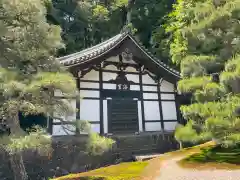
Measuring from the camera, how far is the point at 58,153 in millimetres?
9672

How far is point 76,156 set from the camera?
9.91m

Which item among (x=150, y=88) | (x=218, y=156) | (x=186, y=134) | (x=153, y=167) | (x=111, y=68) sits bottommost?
(x=153, y=167)

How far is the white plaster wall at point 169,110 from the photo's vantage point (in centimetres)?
1369

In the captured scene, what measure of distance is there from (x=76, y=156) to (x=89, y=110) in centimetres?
242

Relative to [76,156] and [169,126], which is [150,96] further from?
[76,156]

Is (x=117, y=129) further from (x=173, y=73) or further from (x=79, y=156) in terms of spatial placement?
(x=173, y=73)

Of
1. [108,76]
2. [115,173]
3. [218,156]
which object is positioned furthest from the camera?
[108,76]

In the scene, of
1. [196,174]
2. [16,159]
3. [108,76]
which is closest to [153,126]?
[108,76]

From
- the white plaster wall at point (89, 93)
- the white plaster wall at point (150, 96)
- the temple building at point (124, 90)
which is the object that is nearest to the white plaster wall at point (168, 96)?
the temple building at point (124, 90)

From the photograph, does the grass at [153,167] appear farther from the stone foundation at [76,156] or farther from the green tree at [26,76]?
the stone foundation at [76,156]

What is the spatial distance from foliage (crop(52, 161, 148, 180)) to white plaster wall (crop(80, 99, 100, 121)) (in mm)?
3843

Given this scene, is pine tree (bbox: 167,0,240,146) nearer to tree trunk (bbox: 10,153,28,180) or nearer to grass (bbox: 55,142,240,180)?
grass (bbox: 55,142,240,180)

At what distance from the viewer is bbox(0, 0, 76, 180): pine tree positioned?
5695mm

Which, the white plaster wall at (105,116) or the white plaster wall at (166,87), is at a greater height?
the white plaster wall at (166,87)
